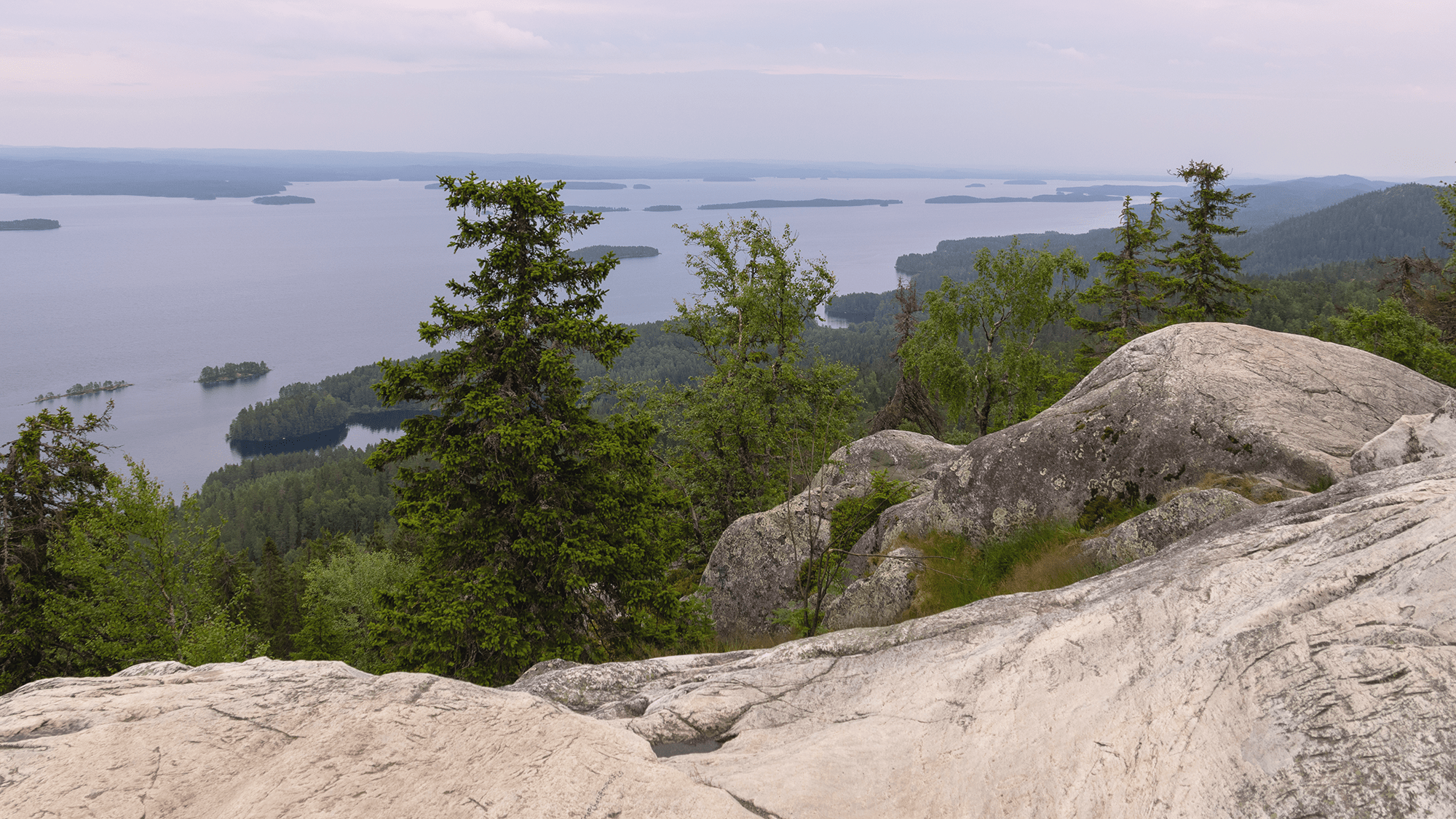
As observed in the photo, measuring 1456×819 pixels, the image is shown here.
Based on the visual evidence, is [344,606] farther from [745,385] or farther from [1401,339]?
[1401,339]

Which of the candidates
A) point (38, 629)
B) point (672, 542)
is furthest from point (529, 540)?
point (38, 629)

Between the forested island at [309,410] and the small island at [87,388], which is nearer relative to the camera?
the small island at [87,388]

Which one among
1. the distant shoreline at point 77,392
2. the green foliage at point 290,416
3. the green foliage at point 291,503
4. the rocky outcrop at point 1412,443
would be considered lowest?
the green foliage at point 291,503

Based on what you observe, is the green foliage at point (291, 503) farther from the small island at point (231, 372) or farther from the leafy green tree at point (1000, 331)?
the leafy green tree at point (1000, 331)

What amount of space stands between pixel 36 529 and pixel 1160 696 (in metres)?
28.1

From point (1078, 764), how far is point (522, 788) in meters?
4.34

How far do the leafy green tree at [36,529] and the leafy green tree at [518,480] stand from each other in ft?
47.7

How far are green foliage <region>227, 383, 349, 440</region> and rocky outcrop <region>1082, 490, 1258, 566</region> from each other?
181370 mm

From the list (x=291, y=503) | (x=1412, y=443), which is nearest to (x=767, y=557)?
(x=1412, y=443)

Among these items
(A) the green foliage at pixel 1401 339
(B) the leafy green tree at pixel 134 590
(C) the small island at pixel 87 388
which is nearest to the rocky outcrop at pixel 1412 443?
(A) the green foliage at pixel 1401 339

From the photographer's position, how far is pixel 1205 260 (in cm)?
3525

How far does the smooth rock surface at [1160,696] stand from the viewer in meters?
4.64

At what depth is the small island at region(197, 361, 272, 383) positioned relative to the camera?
581 feet

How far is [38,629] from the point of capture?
69.7ft
